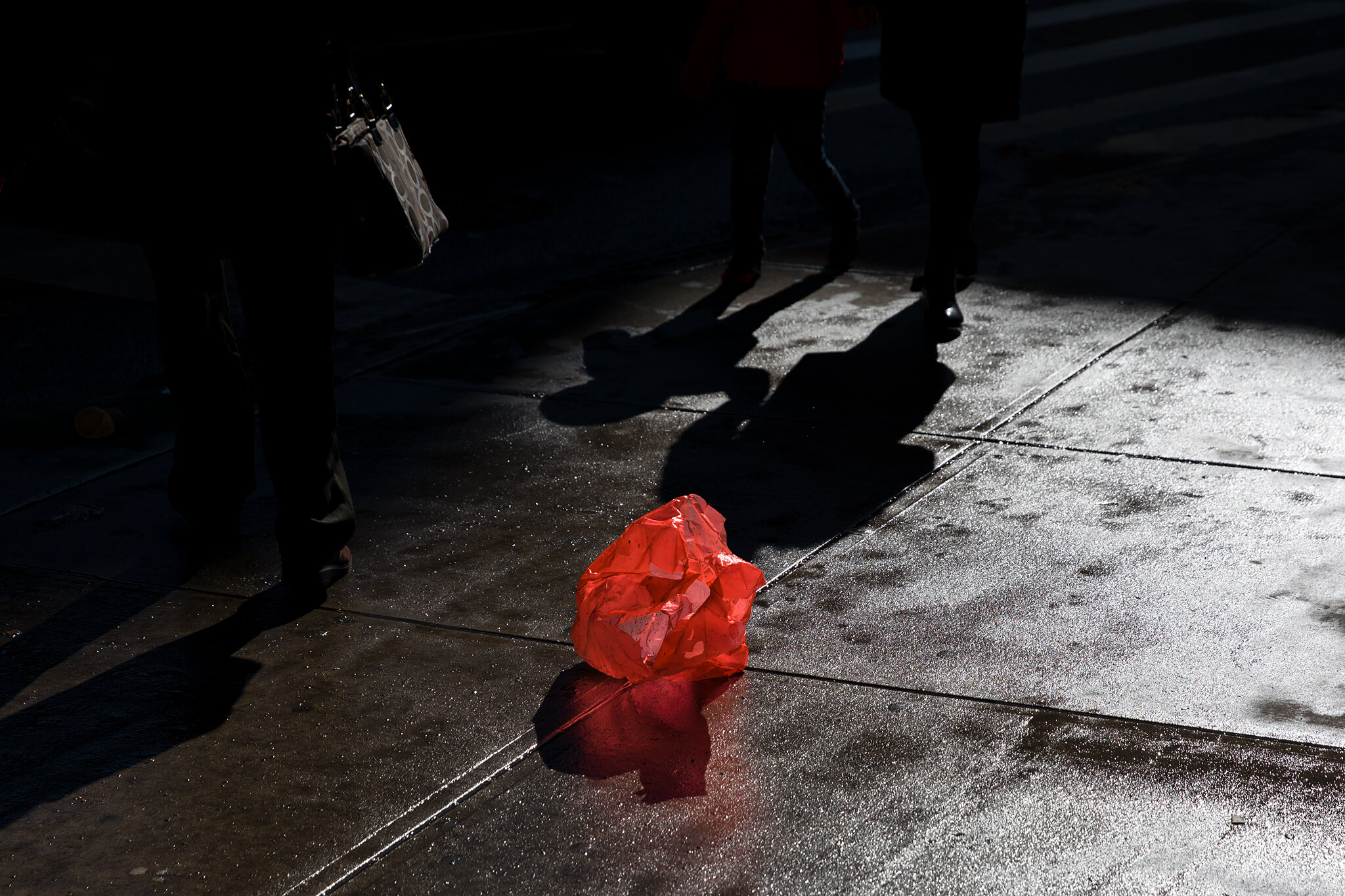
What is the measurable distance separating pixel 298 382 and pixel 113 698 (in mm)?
772

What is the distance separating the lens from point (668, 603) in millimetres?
2934

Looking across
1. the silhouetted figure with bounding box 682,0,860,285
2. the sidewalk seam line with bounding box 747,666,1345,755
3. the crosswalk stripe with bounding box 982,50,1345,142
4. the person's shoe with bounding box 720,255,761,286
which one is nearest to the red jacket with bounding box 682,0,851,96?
the silhouetted figure with bounding box 682,0,860,285

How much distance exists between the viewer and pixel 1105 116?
31.3ft

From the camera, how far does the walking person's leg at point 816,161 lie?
5809 millimetres

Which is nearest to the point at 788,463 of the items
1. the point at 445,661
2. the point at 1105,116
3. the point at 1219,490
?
the point at 1219,490

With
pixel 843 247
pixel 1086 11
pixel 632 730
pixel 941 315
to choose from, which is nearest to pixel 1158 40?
pixel 1086 11

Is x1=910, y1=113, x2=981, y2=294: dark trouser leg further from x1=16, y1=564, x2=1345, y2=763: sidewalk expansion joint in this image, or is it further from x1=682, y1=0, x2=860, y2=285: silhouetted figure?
x1=16, y1=564, x2=1345, y2=763: sidewalk expansion joint

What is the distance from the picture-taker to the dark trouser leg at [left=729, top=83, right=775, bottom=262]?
5785mm

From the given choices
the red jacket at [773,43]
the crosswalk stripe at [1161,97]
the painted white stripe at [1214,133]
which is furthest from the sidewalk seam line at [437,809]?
the crosswalk stripe at [1161,97]

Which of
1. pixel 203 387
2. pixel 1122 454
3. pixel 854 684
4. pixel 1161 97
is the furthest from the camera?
Result: pixel 1161 97

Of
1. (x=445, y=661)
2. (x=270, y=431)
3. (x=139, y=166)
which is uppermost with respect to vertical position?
(x=139, y=166)

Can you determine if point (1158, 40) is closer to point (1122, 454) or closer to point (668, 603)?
point (1122, 454)

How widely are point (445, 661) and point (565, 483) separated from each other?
1028 mm

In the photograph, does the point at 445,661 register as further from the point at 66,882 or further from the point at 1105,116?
the point at 1105,116
